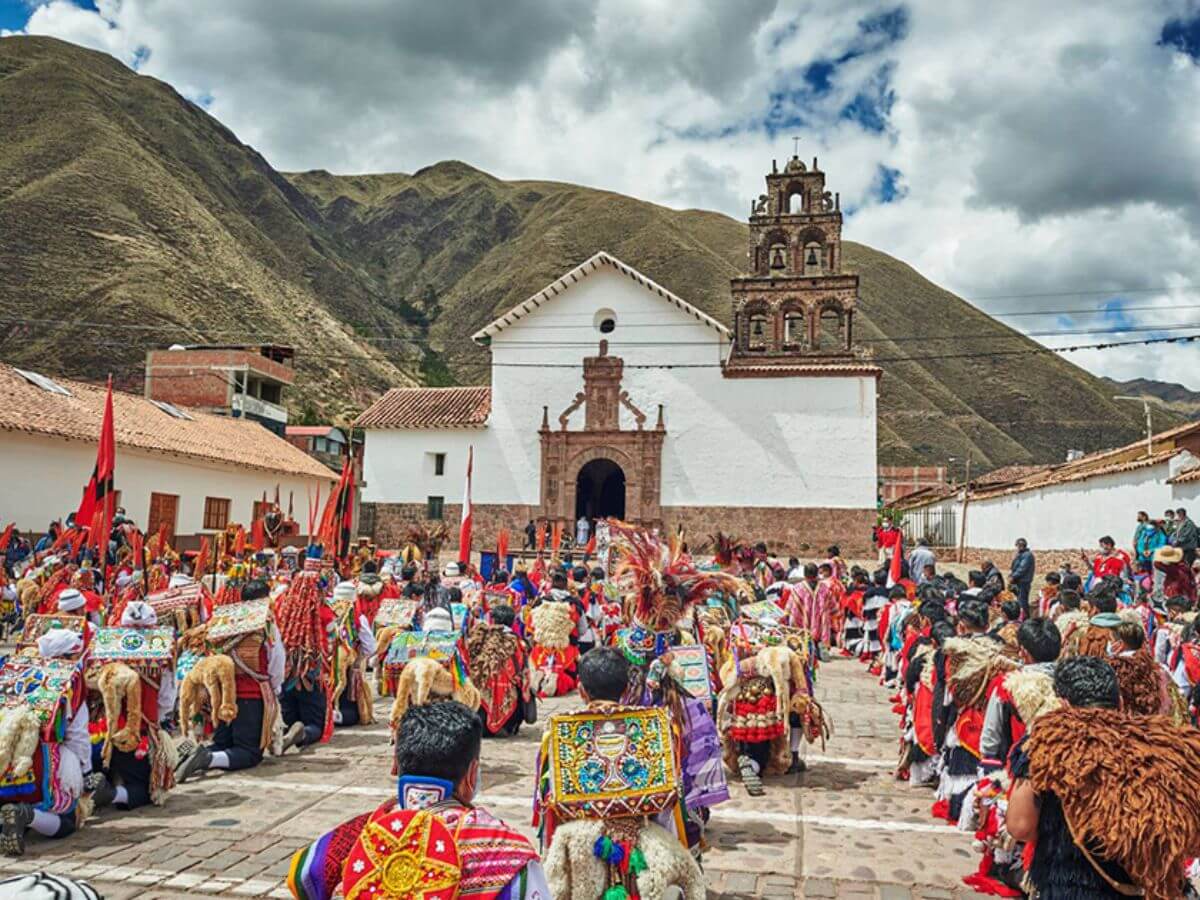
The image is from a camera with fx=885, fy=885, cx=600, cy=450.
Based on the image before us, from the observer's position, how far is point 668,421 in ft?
97.2

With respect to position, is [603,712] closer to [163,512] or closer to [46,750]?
[46,750]

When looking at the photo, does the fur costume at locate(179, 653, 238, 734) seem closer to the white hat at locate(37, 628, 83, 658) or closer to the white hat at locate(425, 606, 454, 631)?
the white hat at locate(37, 628, 83, 658)

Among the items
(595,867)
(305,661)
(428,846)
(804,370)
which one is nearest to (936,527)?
(804,370)

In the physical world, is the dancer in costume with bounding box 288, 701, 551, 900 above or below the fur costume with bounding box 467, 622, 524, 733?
above

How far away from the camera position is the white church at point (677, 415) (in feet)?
94.0

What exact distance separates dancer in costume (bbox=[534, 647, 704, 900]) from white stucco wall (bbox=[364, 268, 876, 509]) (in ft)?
85.0

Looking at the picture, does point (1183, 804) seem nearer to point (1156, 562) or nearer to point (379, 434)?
point (1156, 562)

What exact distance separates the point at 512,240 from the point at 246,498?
104635mm

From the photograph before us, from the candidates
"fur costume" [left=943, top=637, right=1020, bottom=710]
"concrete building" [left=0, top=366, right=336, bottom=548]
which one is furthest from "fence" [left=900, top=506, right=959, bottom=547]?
"fur costume" [left=943, top=637, right=1020, bottom=710]

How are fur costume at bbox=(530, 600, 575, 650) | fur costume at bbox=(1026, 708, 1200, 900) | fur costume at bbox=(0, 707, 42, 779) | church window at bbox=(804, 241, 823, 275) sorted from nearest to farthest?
fur costume at bbox=(1026, 708, 1200, 900)
fur costume at bbox=(0, 707, 42, 779)
fur costume at bbox=(530, 600, 575, 650)
church window at bbox=(804, 241, 823, 275)

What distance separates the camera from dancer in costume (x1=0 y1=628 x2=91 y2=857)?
4.90 m

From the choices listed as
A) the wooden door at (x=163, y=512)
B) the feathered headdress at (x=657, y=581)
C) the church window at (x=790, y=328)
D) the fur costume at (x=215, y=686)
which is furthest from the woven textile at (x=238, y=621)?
the church window at (x=790, y=328)

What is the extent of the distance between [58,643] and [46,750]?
0.62m

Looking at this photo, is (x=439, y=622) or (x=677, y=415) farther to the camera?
(x=677, y=415)
